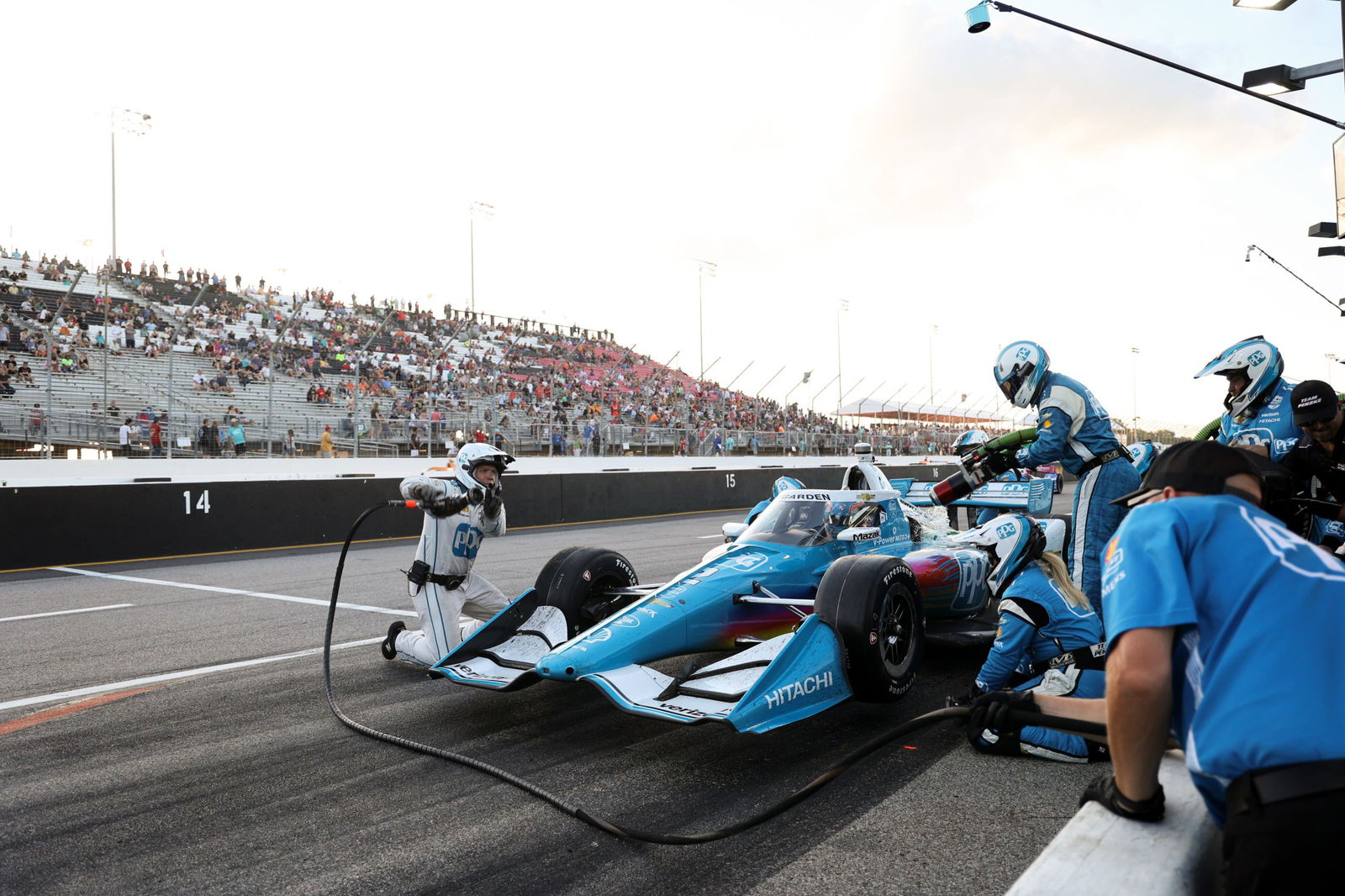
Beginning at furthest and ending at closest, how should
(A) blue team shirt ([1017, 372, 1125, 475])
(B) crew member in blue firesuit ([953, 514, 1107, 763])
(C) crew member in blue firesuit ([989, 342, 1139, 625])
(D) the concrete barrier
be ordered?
(A) blue team shirt ([1017, 372, 1125, 475]), (C) crew member in blue firesuit ([989, 342, 1139, 625]), (B) crew member in blue firesuit ([953, 514, 1107, 763]), (D) the concrete barrier

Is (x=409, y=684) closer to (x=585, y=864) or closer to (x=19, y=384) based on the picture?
(x=585, y=864)

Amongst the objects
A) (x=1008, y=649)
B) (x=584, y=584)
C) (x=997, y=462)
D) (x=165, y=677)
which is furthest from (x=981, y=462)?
(x=165, y=677)

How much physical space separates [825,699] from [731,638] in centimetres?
105

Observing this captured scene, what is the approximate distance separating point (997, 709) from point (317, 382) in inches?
773

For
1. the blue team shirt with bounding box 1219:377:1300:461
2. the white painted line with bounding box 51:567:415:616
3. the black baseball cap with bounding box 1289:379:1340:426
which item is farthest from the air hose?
the blue team shirt with bounding box 1219:377:1300:461

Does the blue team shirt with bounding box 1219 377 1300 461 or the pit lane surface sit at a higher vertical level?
the blue team shirt with bounding box 1219 377 1300 461

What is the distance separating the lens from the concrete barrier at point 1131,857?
177 cm

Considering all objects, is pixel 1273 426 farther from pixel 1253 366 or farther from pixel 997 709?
pixel 997 709

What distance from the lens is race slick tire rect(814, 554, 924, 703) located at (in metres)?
4.60

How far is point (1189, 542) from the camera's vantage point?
72.4 inches

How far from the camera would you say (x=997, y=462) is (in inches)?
232

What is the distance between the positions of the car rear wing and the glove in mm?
6738

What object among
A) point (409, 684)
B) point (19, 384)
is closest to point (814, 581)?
point (409, 684)

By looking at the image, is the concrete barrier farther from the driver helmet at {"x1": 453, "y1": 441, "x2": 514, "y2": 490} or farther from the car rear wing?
the car rear wing
